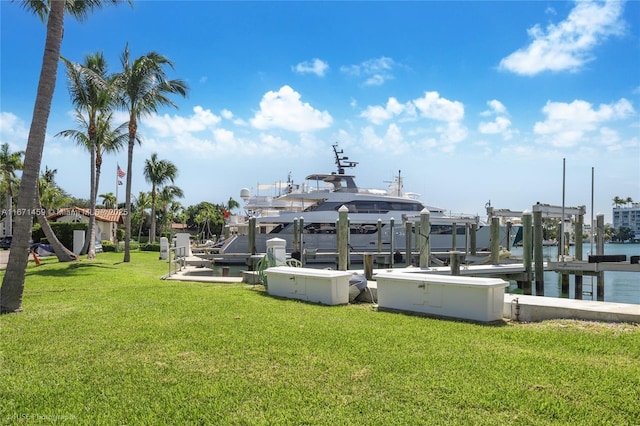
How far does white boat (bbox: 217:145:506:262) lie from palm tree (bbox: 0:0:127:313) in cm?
2061

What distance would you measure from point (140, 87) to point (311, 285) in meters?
15.5

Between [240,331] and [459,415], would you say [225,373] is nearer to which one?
[240,331]

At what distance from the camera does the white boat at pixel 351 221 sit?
102ft

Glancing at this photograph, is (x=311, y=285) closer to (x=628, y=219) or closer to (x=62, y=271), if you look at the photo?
(x=62, y=271)

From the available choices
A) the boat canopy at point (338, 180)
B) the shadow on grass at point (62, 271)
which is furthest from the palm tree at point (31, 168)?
the boat canopy at point (338, 180)

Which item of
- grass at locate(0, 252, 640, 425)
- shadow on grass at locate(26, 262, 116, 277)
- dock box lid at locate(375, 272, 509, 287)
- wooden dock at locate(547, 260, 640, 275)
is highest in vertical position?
dock box lid at locate(375, 272, 509, 287)

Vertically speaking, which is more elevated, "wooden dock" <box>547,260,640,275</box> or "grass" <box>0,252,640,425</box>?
"wooden dock" <box>547,260,640,275</box>

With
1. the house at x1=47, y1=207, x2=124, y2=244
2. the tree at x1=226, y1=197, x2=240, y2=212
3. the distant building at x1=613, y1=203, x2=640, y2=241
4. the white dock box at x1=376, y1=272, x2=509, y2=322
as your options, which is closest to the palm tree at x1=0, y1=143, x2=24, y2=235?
the house at x1=47, y1=207, x2=124, y2=244

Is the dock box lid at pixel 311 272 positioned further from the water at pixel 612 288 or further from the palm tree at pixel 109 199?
the palm tree at pixel 109 199

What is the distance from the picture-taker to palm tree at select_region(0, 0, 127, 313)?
7.45 metres

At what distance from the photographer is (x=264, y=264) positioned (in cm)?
1209

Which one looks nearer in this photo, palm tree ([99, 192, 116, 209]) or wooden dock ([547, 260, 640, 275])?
wooden dock ([547, 260, 640, 275])

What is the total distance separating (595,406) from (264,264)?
9.32 m

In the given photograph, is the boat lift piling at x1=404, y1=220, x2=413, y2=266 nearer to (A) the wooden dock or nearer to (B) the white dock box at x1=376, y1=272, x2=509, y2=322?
(A) the wooden dock
